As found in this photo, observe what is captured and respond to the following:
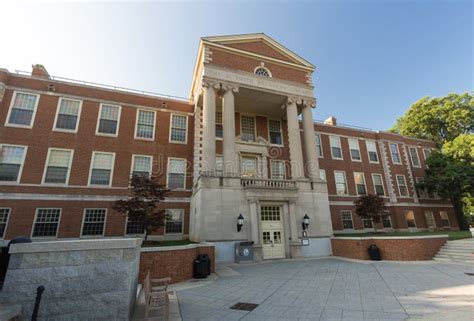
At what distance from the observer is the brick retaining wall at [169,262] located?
8336 millimetres

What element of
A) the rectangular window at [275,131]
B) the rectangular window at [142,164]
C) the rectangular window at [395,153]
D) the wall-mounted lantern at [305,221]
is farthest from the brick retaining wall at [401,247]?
the rectangular window at [395,153]

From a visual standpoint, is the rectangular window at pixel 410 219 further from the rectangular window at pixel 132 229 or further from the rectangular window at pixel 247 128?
the rectangular window at pixel 132 229

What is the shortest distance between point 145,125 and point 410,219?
29826mm

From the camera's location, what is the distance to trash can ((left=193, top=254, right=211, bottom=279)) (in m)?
9.34

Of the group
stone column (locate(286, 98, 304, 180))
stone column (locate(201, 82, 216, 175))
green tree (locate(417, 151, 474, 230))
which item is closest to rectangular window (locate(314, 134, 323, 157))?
stone column (locate(286, 98, 304, 180))

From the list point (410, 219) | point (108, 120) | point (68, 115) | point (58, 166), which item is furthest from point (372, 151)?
point (58, 166)

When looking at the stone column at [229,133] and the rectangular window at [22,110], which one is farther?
the rectangular window at [22,110]

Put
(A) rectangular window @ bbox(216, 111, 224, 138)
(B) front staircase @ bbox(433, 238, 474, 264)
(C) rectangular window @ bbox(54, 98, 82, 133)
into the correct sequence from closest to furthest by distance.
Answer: (B) front staircase @ bbox(433, 238, 474, 264), (C) rectangular window @ bbox(54, 98, 82, 133), (A) rectangular window @ bbox(216, 111, 224, 138)

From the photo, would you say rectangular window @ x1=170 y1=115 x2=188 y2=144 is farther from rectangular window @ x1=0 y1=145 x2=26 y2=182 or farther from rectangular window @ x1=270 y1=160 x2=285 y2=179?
rectangular window @ x1=0 y1=145 x2=26 y2=182

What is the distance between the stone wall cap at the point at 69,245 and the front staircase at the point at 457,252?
650 inches

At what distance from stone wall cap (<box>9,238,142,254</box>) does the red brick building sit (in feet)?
29.8

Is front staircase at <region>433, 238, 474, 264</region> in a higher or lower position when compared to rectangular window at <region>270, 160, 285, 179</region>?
lower

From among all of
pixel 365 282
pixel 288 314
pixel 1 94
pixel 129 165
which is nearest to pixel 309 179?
pixel 365 282

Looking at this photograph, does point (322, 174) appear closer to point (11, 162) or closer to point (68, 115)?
point (68, 115)
